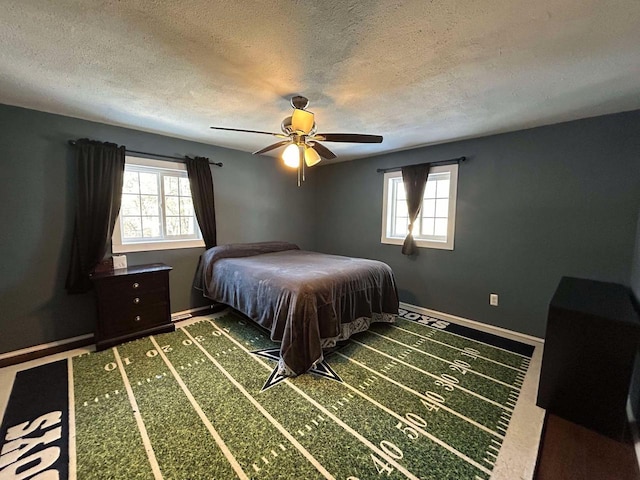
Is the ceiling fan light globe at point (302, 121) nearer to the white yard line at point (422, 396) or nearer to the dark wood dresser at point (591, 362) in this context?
the white yard line at point (422, 396)

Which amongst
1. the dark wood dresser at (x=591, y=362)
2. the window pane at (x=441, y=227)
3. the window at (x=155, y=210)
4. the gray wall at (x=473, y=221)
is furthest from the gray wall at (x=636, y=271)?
the window at (x=155, y=210)

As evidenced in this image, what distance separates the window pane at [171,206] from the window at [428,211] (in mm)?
2893

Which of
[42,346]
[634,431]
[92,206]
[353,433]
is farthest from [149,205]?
[634,431]

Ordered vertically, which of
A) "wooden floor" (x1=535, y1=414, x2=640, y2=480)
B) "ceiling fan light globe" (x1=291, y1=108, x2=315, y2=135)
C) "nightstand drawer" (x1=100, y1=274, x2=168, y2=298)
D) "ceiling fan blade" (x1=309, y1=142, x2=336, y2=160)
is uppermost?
"ceiling fan light globe" (x1=291, y1=108, x2=315, y2=135)

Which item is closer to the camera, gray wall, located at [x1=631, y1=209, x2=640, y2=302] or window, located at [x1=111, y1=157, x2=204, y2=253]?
gray wall, located at [x1=631, y1=209, x2=640, y2=302]

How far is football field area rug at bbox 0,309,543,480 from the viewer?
4.52 feet

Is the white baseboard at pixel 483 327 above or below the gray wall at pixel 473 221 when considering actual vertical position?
below

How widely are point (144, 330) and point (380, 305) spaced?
8.36 ft

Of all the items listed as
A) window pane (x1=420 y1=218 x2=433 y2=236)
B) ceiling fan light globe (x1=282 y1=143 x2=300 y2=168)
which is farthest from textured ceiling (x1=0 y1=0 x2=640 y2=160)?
window pane (x1=420 y1=218 x2=433 y2=236)

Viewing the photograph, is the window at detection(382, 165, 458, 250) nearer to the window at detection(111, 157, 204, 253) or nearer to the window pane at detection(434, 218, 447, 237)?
the window pane at detection(434, 218, 447, 237)

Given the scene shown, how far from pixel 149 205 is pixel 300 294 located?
234cm

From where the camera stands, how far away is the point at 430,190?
11.9 ft

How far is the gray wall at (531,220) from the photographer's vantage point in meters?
2.37

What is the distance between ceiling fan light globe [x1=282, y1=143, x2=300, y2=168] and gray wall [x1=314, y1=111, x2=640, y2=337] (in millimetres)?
2050
